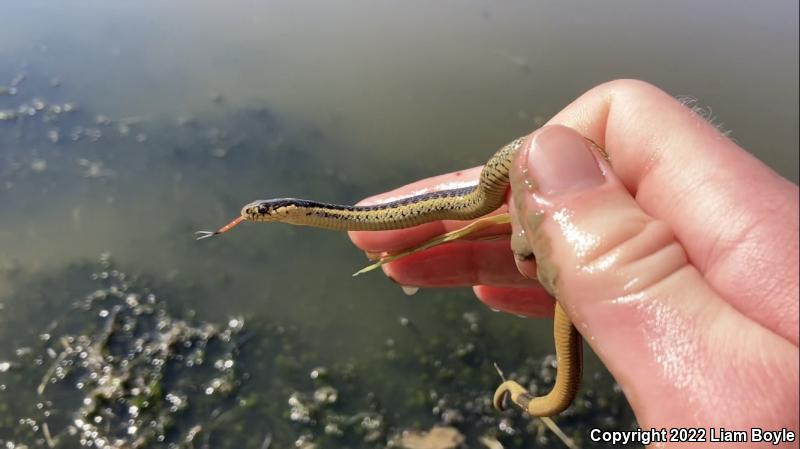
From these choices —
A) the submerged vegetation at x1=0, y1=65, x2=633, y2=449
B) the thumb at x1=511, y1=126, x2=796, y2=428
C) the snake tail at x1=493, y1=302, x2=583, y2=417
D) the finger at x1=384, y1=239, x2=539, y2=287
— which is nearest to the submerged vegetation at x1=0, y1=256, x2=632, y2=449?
the submerged vegetation at x1=0, y1=65, x2=633, y2=449

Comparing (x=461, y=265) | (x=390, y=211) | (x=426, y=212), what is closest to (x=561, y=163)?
(x=426, y=212)

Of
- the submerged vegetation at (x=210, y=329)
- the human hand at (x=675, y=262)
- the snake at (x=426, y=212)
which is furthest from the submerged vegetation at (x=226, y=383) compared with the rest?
the human hand at (x=675, y=262)

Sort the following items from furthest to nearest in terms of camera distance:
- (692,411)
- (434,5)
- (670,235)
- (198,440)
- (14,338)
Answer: (434,5)
(14,338)
(198,440)
(670,235)
(692,411)

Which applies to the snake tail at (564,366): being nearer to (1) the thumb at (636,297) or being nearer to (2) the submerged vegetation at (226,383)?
(1) the thumb at (636,297)

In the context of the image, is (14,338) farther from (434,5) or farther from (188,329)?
(434,5)

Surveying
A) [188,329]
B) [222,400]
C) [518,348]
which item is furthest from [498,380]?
[188,329]

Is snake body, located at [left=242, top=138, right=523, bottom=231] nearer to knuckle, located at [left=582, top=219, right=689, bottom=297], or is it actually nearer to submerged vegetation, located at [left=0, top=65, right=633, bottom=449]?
knuckle, located at [left=582, top=219, right=689, bottom=297]

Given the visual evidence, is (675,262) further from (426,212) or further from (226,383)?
(226,383)
